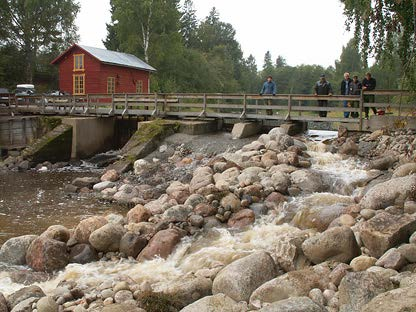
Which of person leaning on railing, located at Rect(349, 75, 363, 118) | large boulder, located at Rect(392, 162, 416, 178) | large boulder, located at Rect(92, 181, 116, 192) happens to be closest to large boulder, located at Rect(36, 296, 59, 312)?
large boulder, located at Rect(392, 162, 416, 178)

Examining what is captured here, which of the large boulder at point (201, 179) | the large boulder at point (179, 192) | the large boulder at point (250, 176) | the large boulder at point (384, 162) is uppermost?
the large boulder at point (384, 162)

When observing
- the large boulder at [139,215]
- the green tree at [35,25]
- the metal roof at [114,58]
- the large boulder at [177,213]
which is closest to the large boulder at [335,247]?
the large boulder at [177,213]

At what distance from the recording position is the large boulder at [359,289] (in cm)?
504

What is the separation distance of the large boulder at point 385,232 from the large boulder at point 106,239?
4.42 meters

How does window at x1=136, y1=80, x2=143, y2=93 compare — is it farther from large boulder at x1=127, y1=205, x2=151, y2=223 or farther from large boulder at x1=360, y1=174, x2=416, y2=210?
large boulder at x1=360, y1=174, x2=416, y2=210

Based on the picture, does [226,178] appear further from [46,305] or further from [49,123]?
[49,123]

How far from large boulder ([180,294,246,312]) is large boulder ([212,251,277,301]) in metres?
0.51

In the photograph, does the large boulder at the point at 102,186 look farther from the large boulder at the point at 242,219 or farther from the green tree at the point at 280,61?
the green tree at the point at 280,61

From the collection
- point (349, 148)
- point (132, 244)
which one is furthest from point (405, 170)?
point (132, 244)

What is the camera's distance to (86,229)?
8805 millimetres

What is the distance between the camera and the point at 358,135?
14383 millimetres

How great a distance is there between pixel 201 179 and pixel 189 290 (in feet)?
19.0

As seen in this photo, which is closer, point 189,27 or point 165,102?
point 165,102

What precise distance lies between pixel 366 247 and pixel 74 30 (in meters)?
43.7
